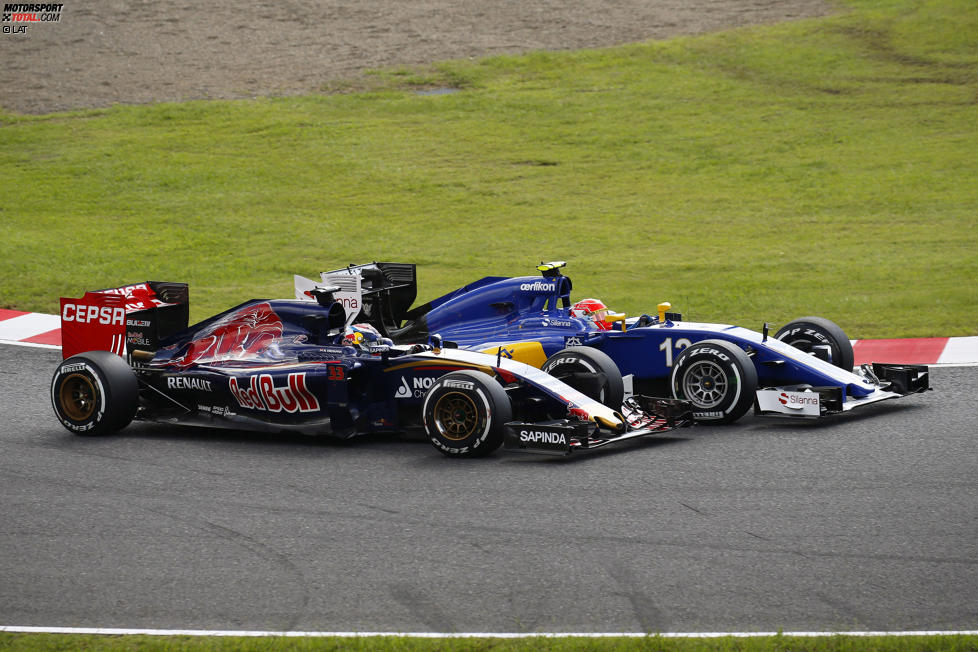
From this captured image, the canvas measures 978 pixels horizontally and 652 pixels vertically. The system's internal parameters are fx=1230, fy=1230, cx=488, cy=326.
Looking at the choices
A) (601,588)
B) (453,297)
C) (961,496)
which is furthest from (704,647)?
(453,297)

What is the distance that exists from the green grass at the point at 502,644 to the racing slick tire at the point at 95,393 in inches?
187

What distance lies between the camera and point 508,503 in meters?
8.57

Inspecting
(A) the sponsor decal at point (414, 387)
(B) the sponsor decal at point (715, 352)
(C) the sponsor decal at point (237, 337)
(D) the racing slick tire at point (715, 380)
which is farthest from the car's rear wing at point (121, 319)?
(B) the sponsor decal at point (715, 352)

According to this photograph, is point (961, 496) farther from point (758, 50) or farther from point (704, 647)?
point (758, 50)

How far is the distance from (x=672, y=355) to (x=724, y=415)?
93cm

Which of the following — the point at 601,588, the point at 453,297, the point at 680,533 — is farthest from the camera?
the point at 453,297

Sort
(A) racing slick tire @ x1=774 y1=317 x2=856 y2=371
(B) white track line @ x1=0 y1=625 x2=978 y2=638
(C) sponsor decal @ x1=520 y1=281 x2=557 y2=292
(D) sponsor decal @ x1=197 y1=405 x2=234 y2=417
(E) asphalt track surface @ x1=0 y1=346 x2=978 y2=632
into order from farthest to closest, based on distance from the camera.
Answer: (C) sponsor decal @ x1=520 y1=281 x2=557 y2=292 < (A) racing slick tire @ x1=774 y1=317 x2=856 y2=371 < (D) sponsor decal @ x1=197 y1=405 x2=234 y2=417 < (E) asphalt track surface @ x1=0 y1=346 x2=978 y2=632 < (B) white track line @ x1=0 y1=625 x2=978 y2=638

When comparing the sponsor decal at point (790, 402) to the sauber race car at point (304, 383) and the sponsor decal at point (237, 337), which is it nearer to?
the sauber race car at point (304, 383)

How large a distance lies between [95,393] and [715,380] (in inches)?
217

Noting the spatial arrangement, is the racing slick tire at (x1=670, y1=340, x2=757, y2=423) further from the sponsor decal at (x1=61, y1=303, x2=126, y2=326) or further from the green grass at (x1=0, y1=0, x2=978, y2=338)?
the green grass at (x1=0, y1=0, x2=978, y2=338)

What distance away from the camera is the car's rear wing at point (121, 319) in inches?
464

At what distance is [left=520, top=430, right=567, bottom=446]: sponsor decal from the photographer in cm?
961

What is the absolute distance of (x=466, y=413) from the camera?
991 centimetres

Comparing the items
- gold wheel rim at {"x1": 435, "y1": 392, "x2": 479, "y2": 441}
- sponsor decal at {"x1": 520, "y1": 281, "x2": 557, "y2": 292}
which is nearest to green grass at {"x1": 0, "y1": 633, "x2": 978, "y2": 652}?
gold wheel rim at {"x1": 435, "y1": 392, "x2": 479, "y2": 441}
